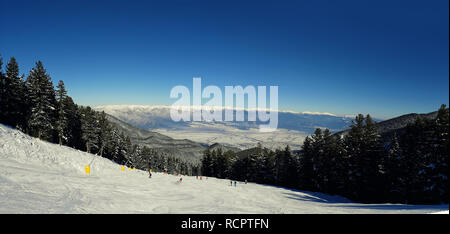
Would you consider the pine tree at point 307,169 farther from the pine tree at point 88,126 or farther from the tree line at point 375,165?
the pine tree at point 88,126

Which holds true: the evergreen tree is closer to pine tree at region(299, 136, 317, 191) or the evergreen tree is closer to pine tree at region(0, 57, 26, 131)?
pine tree at region(0, 57, 26, 131)

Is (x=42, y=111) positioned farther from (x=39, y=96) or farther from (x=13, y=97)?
(x=13, y=97)

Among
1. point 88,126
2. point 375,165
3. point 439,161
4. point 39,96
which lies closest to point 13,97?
point 39,96

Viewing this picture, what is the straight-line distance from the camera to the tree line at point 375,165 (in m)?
24.9

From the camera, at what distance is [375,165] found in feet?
109

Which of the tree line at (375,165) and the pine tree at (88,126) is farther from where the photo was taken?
the pine tree at (88,126)

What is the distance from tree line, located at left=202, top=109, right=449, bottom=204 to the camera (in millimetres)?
24906

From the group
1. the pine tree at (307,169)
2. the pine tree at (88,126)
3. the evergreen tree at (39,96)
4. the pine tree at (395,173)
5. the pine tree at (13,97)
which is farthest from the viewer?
the pine tree at (88,126)

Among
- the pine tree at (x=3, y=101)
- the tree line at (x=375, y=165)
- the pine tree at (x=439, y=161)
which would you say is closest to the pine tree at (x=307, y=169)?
the tree line at (x=375, y=165)

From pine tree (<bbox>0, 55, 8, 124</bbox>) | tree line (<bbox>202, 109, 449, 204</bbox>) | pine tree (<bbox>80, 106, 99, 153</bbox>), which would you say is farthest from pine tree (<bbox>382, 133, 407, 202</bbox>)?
pine tree (<bbox>0, 55, 8, 124</bbox>)
